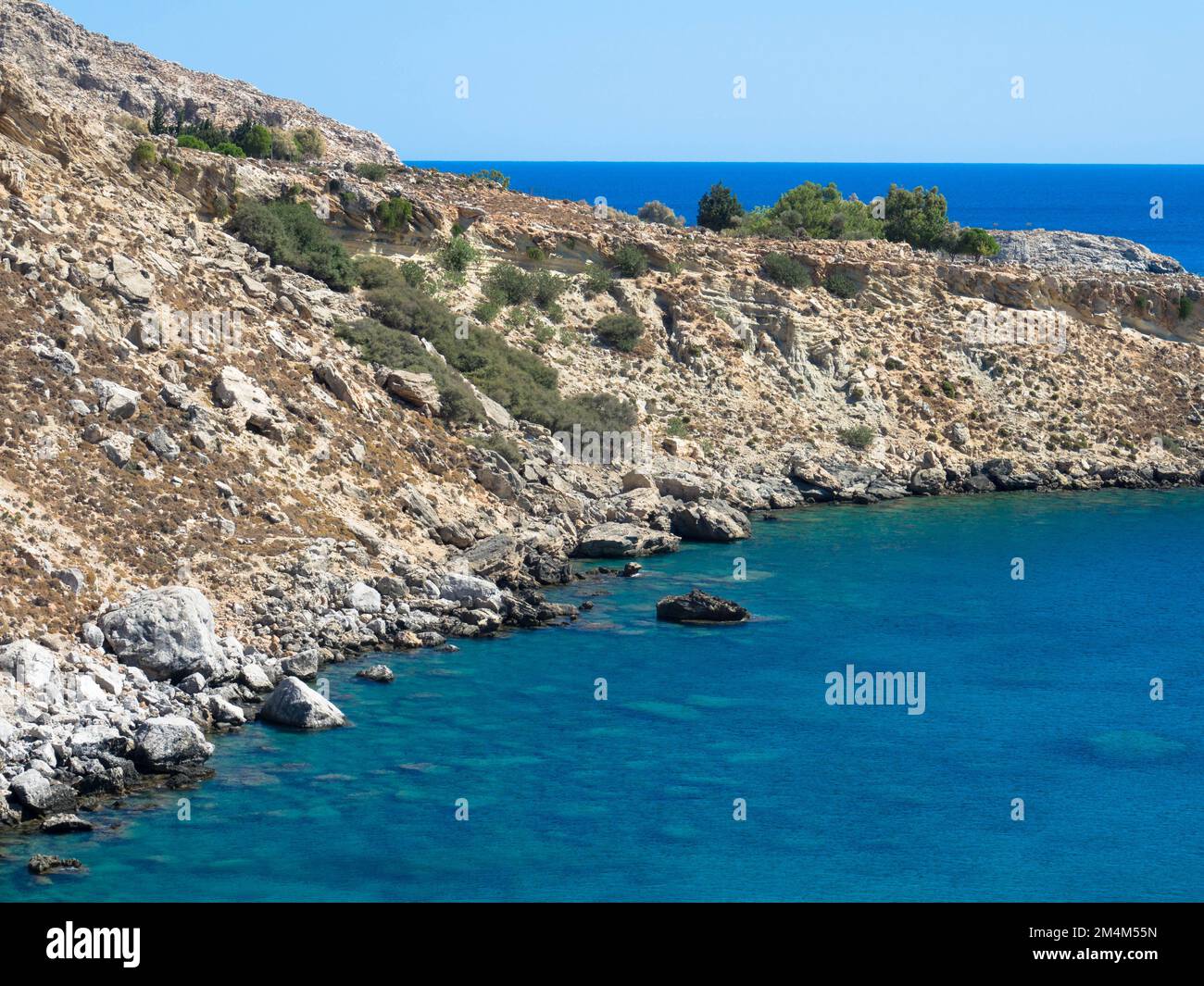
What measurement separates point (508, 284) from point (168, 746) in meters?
34.8

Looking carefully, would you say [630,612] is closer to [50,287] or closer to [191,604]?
[191,604]

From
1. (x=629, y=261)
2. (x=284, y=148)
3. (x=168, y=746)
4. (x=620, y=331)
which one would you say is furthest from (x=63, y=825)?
(x=284, y=148)

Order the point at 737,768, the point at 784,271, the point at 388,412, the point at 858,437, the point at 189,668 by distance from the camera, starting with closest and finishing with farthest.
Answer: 1. the point at 737,768
2. the point at 189,668
3. the point at 388,412
4. the point at 858,437
5. the point at 784,271

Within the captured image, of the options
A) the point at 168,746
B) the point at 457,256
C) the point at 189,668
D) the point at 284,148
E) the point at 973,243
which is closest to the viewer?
the point at 168,746

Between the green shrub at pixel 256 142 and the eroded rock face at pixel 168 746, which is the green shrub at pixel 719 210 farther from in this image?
the eroded rock face at pixel 168 746

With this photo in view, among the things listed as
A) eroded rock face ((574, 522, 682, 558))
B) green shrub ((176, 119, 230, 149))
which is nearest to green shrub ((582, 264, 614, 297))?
eroded rock face ((574, 522, 682, 558))

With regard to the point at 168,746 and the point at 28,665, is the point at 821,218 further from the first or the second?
the point at 28,665

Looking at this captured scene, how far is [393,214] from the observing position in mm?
62125

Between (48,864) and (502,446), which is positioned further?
(502,446)

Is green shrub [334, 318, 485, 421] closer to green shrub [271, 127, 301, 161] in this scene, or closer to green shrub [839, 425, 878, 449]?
green shrub [839, 425, 878, 449]

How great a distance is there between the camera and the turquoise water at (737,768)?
28344mm

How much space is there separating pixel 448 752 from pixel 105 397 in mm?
14957

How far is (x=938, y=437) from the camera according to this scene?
6556cm

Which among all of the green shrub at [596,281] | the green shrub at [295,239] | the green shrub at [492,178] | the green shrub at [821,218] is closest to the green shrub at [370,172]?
the green shrub at [492,178]
